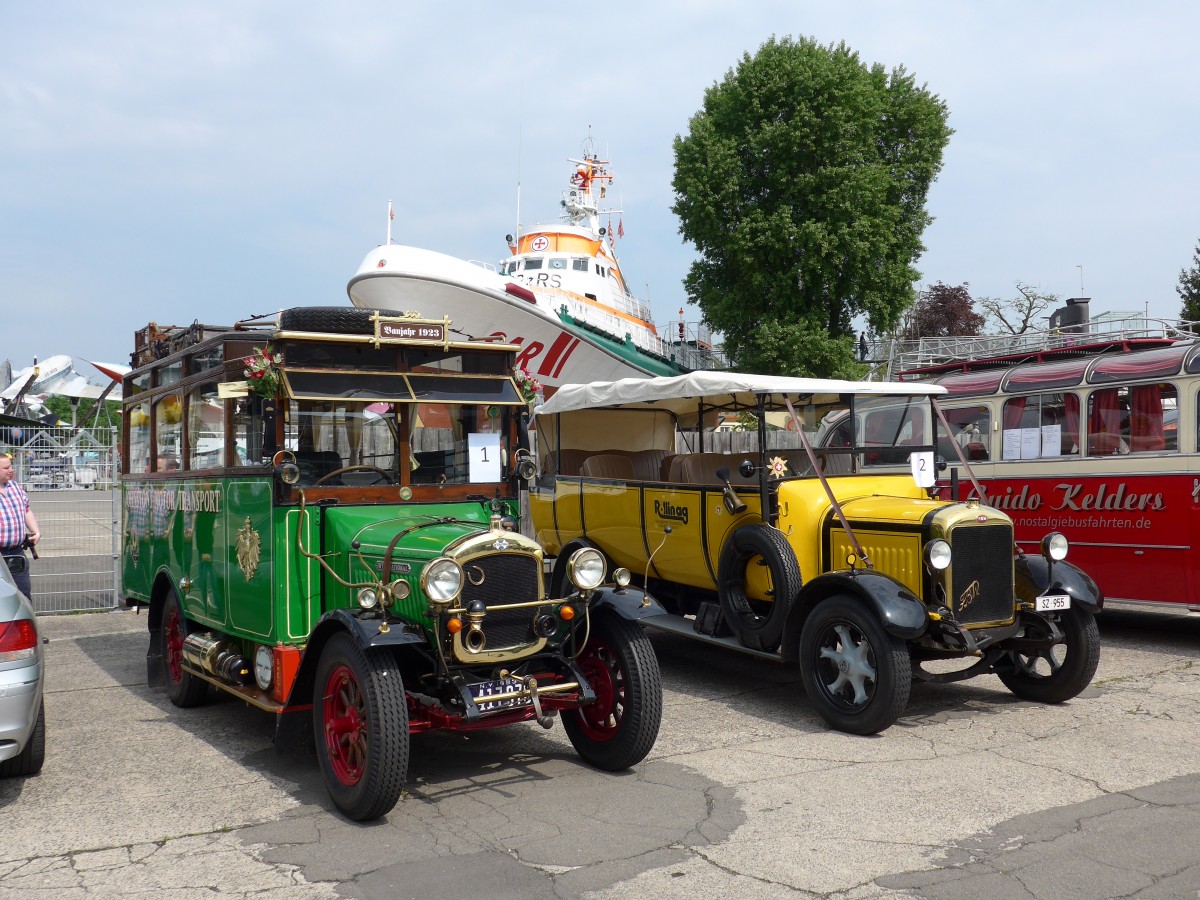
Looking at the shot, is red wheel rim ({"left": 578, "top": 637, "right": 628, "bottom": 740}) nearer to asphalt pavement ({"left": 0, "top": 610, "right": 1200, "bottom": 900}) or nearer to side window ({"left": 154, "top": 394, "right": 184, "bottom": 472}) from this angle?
asphalt pavement ({"left": 0, "top": 610, "right": 1200, "bottom": 900})

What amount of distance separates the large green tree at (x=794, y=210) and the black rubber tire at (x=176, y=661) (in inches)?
761

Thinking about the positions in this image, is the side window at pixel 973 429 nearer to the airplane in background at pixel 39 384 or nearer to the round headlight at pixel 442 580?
the round headlight at pixel 442 580

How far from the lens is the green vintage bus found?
511 centimetres

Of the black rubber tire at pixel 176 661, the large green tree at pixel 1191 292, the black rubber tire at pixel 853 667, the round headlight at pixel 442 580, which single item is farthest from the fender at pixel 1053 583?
the large green tree at pixel 1191 292

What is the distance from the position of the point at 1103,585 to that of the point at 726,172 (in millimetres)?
17484

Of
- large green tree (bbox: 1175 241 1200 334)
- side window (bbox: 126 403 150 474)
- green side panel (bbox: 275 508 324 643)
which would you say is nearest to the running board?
green side panel (bbox: 275 508 324 643)

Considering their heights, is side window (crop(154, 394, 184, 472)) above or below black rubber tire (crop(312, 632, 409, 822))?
above

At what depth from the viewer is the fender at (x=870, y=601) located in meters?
6.30

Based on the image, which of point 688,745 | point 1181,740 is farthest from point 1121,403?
point 688,745

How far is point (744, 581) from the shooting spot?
312 inches

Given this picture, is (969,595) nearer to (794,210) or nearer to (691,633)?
(691,633)

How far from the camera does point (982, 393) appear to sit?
37.4ft

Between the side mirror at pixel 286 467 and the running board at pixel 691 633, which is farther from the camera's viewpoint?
the running board at pixel 691 633

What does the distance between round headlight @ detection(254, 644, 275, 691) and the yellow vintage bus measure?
3.41 meters
